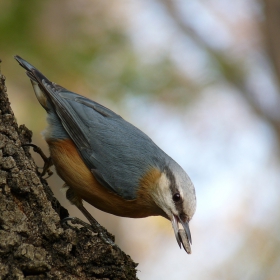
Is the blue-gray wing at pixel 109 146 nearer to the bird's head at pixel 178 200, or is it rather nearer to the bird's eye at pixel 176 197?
the bird's head at pixel 178 200

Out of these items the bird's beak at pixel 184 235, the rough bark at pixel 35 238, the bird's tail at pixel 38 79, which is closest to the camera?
the rough bark at pixel 35 238

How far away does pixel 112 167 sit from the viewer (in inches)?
186

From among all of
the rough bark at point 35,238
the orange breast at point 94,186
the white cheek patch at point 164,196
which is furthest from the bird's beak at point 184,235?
the rough bark at point 35,238

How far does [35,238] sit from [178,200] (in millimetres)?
1603

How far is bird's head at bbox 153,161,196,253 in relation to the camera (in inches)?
175

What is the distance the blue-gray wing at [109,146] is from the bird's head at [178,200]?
0.23 m

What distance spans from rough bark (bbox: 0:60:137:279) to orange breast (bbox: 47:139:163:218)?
0.96 meters

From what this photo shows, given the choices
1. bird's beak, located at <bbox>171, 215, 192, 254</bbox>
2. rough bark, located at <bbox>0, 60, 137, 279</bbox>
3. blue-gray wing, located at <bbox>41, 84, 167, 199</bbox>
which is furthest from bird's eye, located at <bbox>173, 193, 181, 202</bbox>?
rough bark, located at <bbox>0, 60, 137, 279</bbox>

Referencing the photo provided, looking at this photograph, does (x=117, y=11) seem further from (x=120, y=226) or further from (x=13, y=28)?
(x=120, y=226)

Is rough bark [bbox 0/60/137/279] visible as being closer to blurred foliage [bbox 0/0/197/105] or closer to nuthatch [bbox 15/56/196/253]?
nuthatch [bbox 15/56/196/253]

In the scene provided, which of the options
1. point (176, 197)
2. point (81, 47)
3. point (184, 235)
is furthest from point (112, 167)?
point (81, 47)

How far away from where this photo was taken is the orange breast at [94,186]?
4.64 m

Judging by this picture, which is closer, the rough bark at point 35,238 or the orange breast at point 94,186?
the rough bark at point 35,238

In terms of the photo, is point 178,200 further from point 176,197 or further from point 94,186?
point 94,186
